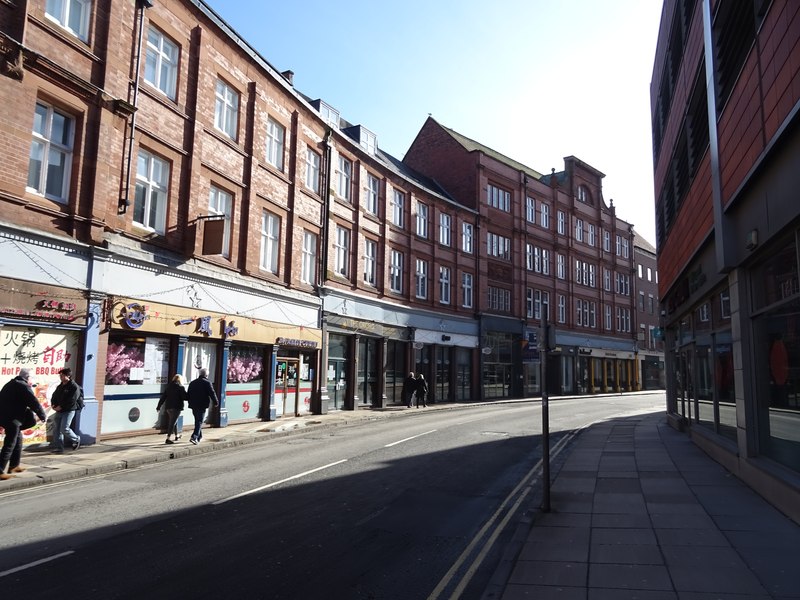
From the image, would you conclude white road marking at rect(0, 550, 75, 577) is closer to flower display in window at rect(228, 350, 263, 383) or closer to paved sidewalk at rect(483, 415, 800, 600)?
paved sidewalk at rect(483, 415, 800, 600)

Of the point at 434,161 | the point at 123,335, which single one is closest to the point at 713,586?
the point at 123,335

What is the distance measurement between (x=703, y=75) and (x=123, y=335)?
48.7 feet

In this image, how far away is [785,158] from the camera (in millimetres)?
7156

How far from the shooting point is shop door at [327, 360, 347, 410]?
24.9 m

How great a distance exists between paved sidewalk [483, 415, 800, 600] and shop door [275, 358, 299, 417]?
13191 millimetres

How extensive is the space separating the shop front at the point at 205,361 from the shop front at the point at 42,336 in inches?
36.0

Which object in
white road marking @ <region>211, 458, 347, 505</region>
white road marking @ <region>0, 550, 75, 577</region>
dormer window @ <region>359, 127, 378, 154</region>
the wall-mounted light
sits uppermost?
dormer window @ <region>359, 127, 378, 154</region>

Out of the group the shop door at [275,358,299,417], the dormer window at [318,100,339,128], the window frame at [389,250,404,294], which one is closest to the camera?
the shop door at [275,358,299,417]

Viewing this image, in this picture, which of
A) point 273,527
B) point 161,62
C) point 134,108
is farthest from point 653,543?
point 161,62

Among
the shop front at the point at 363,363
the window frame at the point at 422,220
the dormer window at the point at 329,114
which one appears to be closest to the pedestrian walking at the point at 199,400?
the shop front at the point at 363,363

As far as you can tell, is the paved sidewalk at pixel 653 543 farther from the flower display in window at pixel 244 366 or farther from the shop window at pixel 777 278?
the flower display in window at pixel 244 366

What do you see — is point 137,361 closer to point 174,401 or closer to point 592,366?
point 174,401

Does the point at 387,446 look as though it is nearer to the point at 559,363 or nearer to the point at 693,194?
the point at 693,194

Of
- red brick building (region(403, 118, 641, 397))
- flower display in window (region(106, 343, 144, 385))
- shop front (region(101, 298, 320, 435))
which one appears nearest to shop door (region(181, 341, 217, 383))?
shop front (region(101, 298, 320, 435))
